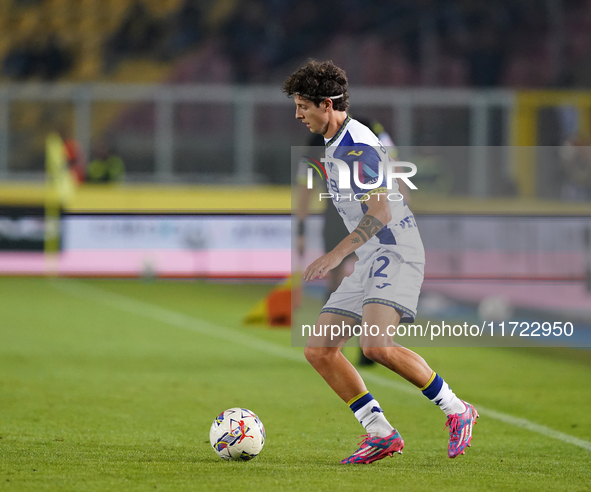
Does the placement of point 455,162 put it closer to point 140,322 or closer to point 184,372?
point 140,322

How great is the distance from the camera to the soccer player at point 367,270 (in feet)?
16.3

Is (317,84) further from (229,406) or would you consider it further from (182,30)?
(182,30)

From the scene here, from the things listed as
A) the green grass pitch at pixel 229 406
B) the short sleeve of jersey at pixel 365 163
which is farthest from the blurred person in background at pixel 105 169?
the short sleeve of jersey at pixel 365 163

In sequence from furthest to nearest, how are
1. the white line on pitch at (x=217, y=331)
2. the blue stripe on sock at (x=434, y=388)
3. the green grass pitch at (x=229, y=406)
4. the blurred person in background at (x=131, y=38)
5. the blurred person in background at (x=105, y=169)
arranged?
the blurred person in background at (x=131, y=38) < the blurred person in background at (x=105, y=169) < the white line on pitch at (x=217, y=331) < the blue stripe on sock at (x=434, y=388) < the green grass pitch at (x=229, y=406)

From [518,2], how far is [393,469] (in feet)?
113

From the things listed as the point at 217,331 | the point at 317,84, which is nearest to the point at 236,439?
the point at 317,84

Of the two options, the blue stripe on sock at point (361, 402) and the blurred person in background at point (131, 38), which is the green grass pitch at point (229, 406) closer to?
the blue stripe on sock at point (361, 402)

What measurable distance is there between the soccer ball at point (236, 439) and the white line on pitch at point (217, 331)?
192cm

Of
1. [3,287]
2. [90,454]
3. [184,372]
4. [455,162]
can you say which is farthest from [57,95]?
[90,454]

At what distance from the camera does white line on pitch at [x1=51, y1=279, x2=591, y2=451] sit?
21.5ft

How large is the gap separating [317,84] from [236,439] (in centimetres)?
180

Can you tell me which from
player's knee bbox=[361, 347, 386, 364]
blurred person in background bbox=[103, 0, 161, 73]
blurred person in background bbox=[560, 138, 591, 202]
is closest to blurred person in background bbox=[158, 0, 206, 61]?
blurred person in background bbox=[103, 0, 161, 73]

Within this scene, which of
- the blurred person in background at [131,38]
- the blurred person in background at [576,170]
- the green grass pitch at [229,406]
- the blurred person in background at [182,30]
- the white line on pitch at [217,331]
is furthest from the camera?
the blurred person in background at [182,30]

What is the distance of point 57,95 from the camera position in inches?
768
